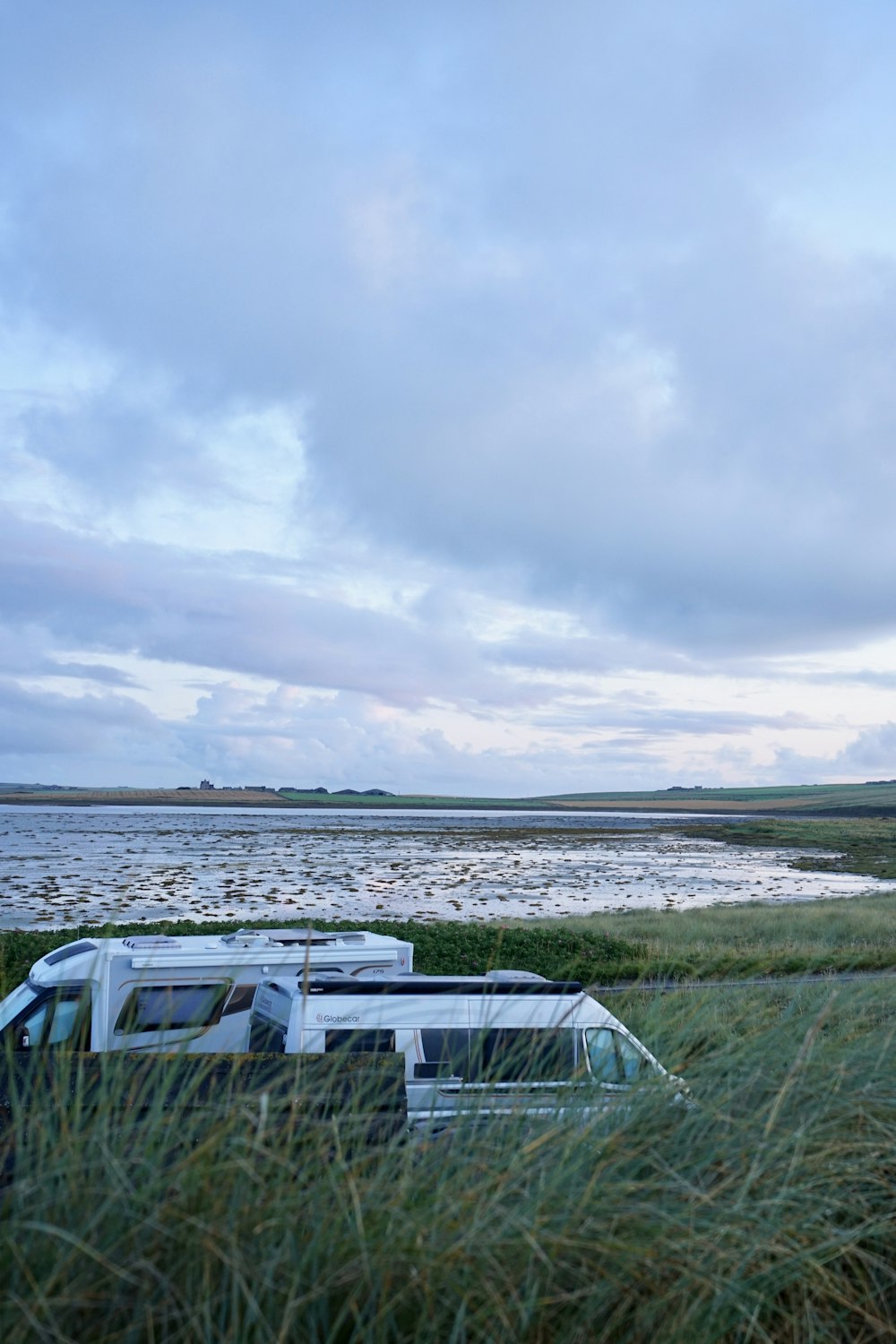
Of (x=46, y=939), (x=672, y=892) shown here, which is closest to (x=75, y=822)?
(x=672, y=892)

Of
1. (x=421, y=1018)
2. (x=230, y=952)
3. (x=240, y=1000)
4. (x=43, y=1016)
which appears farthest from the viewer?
(x=240, y=1000)

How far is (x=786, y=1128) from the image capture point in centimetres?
394

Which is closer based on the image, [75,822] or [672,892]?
[672,892]

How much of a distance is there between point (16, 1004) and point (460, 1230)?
860 centimetres

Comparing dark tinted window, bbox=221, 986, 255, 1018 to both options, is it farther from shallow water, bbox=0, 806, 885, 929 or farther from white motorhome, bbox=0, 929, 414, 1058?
shallow water, bbox=0, 806, 885, 929

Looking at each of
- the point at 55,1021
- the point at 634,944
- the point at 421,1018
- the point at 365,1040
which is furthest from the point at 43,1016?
the point at 634,944

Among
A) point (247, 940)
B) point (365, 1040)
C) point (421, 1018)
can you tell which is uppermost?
point (247, 940)

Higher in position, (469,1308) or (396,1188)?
(396,1188)

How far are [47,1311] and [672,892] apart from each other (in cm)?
4385

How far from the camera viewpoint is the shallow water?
36.2 metres

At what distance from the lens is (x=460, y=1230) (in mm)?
3189

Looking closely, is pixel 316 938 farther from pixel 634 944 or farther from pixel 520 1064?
pixel 634 944

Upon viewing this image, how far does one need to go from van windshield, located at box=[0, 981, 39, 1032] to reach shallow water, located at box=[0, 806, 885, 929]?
16601 mm

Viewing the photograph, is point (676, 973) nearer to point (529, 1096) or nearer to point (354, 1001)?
point (354, 1001)
